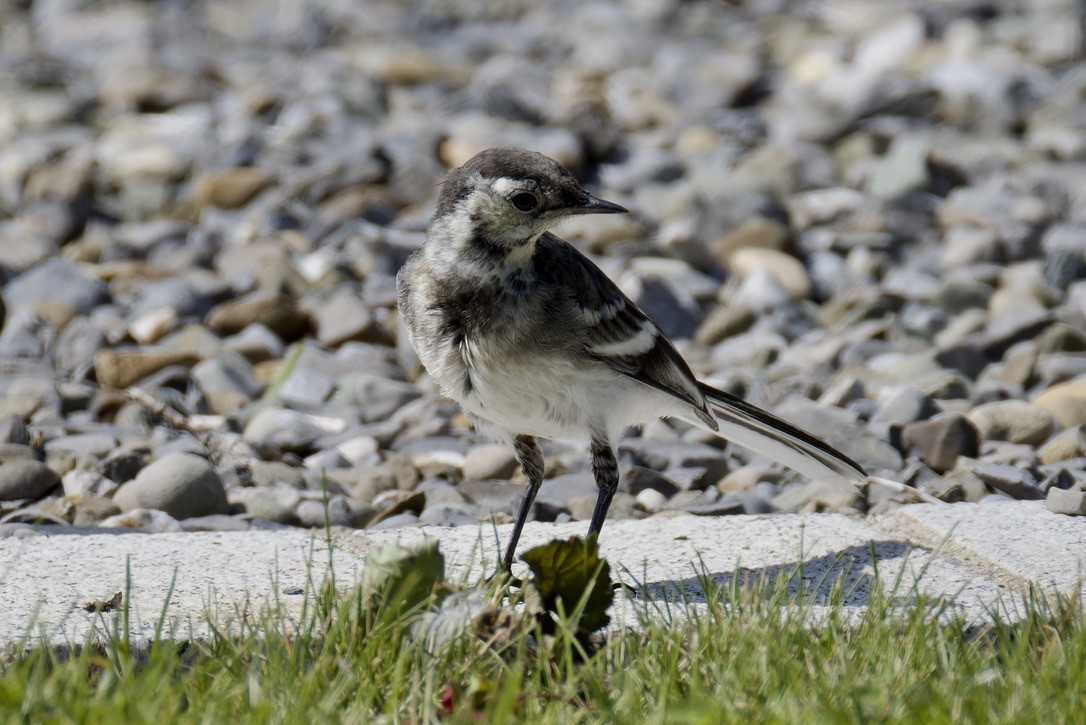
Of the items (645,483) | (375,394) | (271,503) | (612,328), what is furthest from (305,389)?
(612,328)

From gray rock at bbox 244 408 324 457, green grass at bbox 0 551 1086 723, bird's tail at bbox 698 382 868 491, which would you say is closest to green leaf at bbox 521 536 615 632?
green grass at bbox 0 551 1086 723

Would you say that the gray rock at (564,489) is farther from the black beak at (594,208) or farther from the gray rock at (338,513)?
the black beak at (594,208)

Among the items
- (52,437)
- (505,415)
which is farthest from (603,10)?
(505,415)

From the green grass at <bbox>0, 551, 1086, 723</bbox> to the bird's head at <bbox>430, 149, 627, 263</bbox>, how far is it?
139 centimetres

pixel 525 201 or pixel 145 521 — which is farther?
pixel 145 521

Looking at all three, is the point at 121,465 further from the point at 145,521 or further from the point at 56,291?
the point at 56,291

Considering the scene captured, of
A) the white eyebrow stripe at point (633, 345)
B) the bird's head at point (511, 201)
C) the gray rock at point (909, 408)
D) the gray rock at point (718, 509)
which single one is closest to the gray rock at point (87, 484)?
the bird's head at point (511, 201)

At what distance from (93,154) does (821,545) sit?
23.0 feet

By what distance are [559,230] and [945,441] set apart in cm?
327

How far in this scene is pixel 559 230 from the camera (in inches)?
334

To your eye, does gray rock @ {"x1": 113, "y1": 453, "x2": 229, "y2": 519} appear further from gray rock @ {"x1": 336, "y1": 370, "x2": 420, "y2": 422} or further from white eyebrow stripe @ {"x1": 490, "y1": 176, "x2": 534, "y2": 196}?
white eyebrow stripe @ {"x1": 490, "y1": 176, "x2": 534, "y2": 196}

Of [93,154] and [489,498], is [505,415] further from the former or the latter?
[93,154]

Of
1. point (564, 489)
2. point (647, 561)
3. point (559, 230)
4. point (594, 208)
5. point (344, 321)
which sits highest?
point (594, 208)

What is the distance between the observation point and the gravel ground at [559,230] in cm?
582
